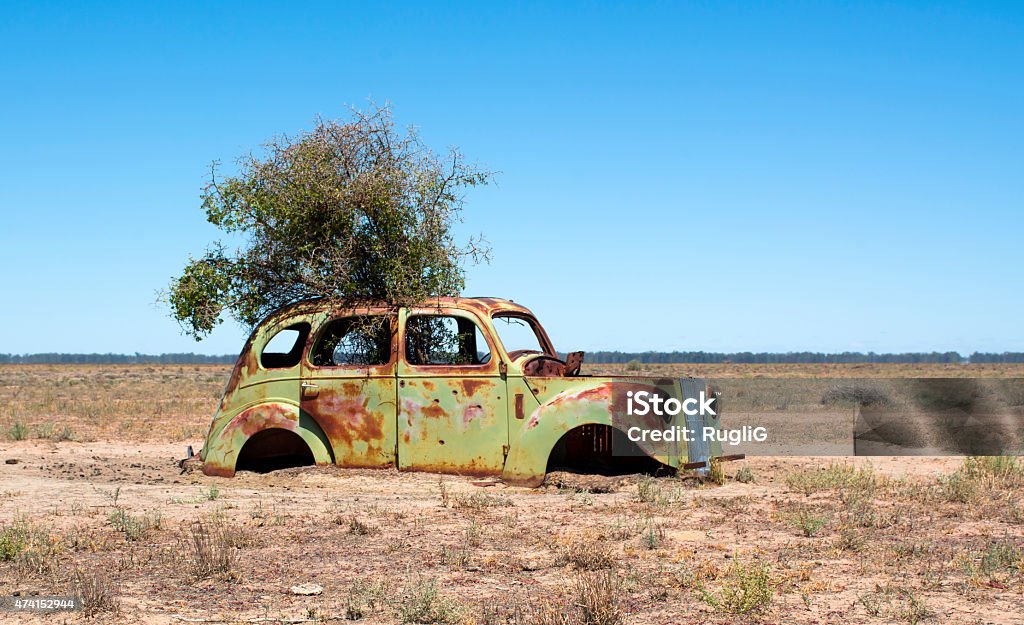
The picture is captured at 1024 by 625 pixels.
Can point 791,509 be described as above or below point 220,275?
below

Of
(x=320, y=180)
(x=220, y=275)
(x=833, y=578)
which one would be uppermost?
(x=320, y=180)

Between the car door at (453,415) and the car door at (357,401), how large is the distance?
0.42ft

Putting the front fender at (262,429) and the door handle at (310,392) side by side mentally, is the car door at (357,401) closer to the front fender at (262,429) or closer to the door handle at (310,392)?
the door handle at (310,392)

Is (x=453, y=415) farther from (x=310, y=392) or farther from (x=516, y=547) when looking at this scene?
(x=516, y=547)

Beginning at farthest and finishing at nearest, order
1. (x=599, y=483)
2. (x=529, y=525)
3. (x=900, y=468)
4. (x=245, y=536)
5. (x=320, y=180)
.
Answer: (x=900, y=468) < (x=320, y=180) < (x=599, y=483) < (x=529, y=525) < (x=245, y=536)

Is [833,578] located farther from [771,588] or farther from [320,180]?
[320,180]

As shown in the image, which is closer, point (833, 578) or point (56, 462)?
point (833, 578)

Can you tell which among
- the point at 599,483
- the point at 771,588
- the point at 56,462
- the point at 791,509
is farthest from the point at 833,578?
the point at 56,462

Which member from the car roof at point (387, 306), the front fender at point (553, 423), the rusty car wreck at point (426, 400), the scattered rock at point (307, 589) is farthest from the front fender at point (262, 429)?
the scattered rock at point (307, 589)

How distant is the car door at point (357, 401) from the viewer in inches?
373

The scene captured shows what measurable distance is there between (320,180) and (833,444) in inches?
397

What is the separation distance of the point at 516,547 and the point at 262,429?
3.83 metres

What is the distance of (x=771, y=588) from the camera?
18.5 feet

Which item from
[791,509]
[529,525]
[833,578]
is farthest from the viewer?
[791,509]
